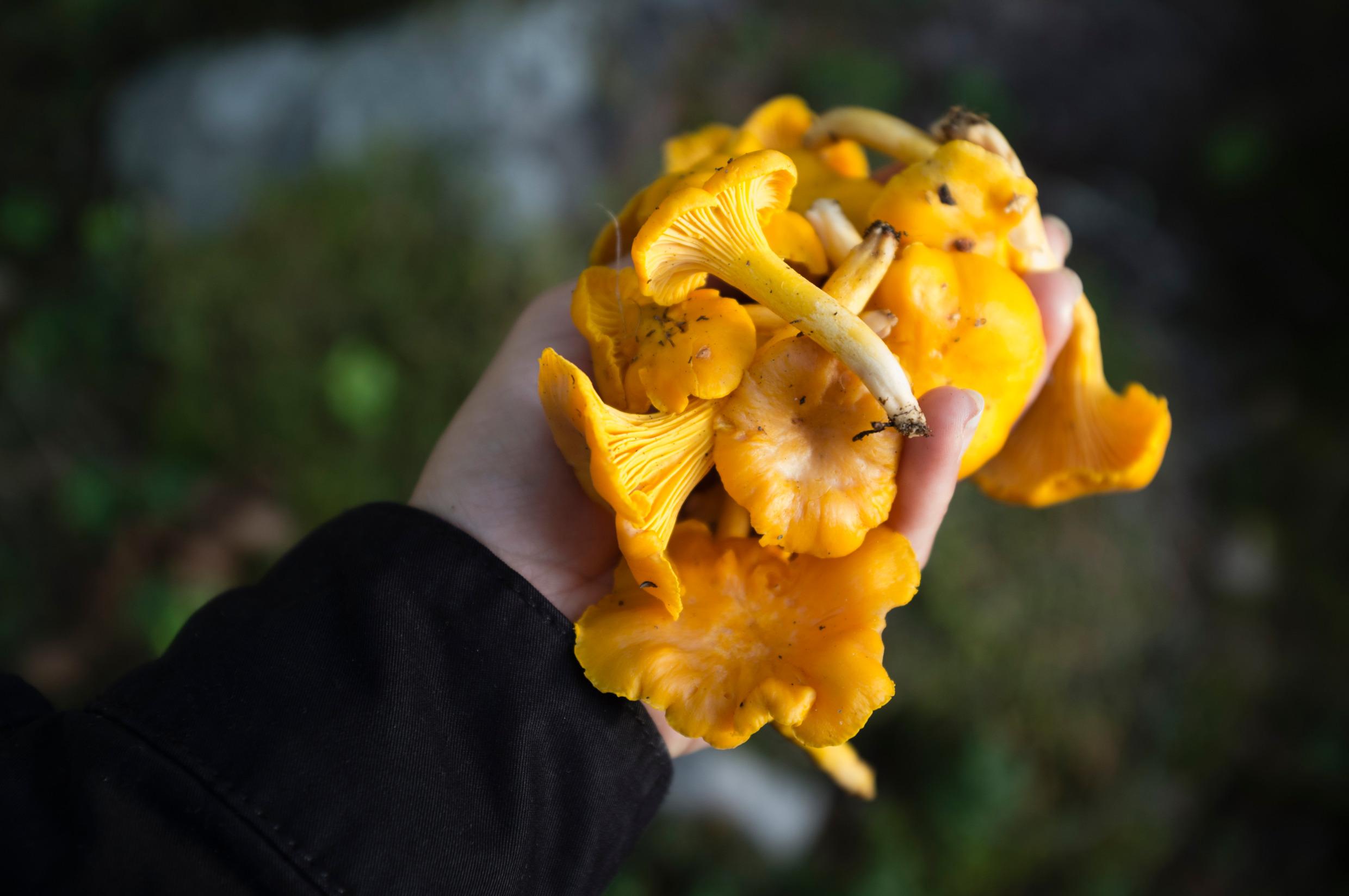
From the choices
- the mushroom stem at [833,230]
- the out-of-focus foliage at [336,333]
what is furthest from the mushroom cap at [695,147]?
the out-of-focus foliage at [336,333]

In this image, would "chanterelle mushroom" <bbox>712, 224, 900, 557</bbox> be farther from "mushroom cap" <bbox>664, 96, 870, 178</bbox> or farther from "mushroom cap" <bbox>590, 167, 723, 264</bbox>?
"mushroom cap" <bbox>664, 96, 870, 178</bbox>

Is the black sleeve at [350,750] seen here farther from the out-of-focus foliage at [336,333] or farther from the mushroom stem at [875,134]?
the out-of-focus foliage at [336,333]

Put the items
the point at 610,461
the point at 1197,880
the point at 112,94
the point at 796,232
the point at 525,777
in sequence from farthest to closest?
the point at 112,94, the point at 1197,880, the point at 796,232, the point at 525,777, the point at 610,461

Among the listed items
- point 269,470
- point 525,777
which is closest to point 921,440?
point 525,777

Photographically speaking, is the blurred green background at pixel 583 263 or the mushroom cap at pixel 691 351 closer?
the mushroom cap at pixel 691 351

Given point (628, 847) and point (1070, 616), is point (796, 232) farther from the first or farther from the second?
point (1070, 616)

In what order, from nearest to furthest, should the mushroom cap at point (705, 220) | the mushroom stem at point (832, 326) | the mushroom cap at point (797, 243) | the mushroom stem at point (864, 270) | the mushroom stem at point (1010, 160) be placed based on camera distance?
1. the mushroom cap at point (705, 220)
2. the mushroom stem at point (832, 326)
3. the mushroom stem at point (864, 270)
4. the mushroom cap at point (797, 243)
5. the mushroom stem at point (1010, 160)

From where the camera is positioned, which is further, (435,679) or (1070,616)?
(1070,616)
